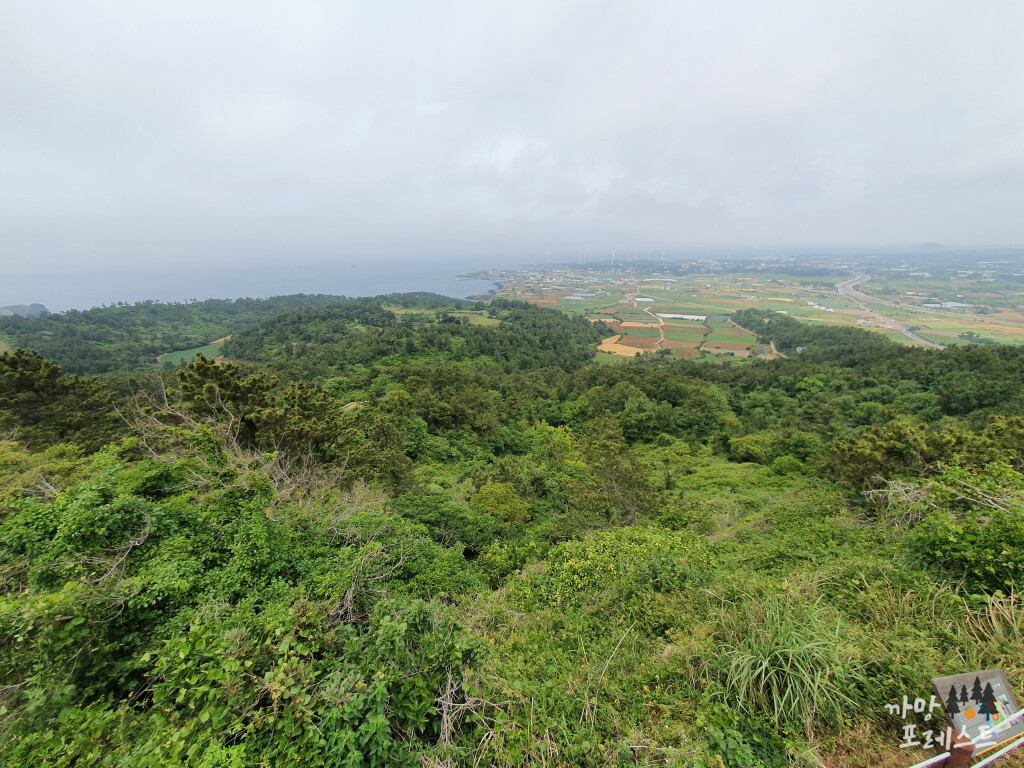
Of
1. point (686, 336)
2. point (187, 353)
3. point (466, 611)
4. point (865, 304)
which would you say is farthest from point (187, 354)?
point (865, 304)

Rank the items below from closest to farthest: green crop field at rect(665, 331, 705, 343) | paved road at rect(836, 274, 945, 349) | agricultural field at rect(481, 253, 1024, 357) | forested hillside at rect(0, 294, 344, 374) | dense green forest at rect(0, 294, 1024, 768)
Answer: dense green forest at rect(0, 294, 1024, 768) → forested hillside at rect(0, 294, 344, 374) → paved road at rect(836, 274, 945, 349) → agricultural field at rect(481, 253, 1024, 357) → green crop field at rect(665, 331, 705, 343)

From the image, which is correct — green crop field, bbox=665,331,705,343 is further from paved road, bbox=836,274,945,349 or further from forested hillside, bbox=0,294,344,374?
forested hillside, bbox=0,294,344,374

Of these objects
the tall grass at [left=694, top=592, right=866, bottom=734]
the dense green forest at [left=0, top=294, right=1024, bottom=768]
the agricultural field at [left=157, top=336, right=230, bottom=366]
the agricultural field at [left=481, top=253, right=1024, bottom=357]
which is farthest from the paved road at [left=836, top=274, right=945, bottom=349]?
the agricultural field at [left=157, top=336, right=230, bottom=366]

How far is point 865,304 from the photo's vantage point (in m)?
91.2

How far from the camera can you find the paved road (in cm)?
5681

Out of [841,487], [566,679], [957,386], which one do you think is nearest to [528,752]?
[566,679]

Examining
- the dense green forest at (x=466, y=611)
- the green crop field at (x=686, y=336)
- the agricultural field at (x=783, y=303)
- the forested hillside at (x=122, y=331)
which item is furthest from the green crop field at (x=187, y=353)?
the green crop field at (x=686, y=336)

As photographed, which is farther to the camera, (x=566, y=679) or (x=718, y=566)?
(x=718, y=566)

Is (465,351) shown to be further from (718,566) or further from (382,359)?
(718,566)

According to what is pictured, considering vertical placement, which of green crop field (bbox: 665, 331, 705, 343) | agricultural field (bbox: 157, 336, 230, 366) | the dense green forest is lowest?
green crop field (bbox: 665, 331, 705, 343)

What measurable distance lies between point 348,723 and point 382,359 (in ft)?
144

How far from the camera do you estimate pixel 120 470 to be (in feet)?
22.2

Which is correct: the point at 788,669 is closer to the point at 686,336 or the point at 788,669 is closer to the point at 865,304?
the point at 686,336

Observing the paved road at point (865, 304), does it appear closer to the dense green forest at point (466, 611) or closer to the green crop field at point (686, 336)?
the green crop field at point (686, 336)
